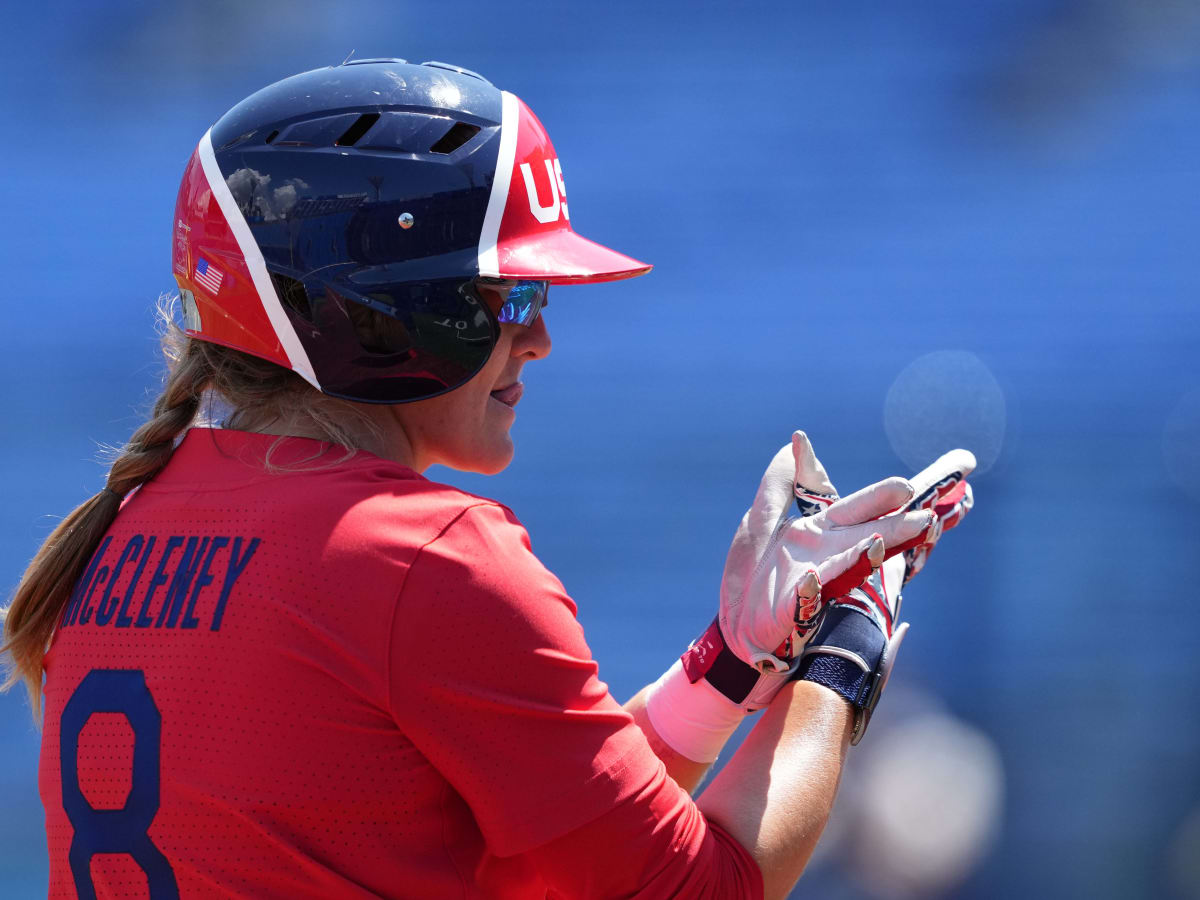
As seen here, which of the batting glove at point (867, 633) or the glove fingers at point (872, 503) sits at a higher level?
the glove fingers at point (872, 503)

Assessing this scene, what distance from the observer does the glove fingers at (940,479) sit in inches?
61.4

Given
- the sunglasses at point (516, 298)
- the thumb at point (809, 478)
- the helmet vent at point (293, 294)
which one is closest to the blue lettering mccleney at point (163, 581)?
the helmet vent at point (293, 294)

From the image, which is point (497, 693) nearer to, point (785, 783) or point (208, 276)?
point (785, 783)

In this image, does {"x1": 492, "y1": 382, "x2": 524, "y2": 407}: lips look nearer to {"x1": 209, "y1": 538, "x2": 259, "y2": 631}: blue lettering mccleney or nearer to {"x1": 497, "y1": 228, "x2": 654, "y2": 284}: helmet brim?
{"x1": 497, "y1": 228, "x2": 654, "y2": 284}: helmet brim

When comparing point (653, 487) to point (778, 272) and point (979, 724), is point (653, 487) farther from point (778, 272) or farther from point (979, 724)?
point (979, 724)

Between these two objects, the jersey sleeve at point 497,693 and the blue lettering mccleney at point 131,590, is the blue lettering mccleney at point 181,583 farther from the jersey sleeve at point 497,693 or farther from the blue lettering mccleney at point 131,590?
the jersey sleeve at point 497,693

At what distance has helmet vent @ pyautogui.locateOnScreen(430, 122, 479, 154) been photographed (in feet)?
3.95

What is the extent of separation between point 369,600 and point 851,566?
0.62 metres

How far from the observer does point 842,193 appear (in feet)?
8.69

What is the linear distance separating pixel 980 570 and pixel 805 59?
1.22 m

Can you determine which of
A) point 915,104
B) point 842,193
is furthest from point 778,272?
point 915,104

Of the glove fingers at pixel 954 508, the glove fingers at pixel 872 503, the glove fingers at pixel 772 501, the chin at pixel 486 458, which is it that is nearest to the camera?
the chin at pixel 486 458

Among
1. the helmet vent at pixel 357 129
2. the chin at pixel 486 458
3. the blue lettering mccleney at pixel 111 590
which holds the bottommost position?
the blue lettering mccleney at pixel 111 590

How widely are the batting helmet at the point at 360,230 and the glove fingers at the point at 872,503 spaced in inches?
18.4
